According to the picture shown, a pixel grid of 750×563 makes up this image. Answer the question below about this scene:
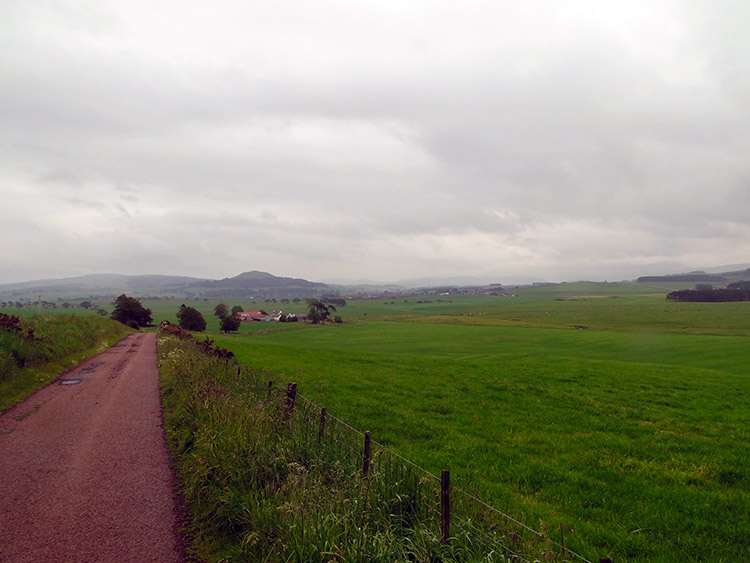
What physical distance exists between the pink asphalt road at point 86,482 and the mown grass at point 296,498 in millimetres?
560

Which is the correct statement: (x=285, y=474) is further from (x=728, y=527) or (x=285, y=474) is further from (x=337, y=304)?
(x=337, y=304)

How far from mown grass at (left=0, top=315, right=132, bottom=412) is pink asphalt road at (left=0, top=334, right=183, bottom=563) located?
1.64 meters

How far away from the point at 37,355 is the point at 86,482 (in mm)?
15037

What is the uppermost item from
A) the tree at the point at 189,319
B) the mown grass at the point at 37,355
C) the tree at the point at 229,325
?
the mown grass at the point at 37,355

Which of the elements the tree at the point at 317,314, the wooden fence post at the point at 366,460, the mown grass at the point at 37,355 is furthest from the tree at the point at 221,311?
the wooden fence post at the point at 366,460

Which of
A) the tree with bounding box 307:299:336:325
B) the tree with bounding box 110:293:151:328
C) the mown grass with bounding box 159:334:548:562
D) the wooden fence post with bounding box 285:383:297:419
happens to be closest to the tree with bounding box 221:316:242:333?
the tree with bounding box 110:293:151:328

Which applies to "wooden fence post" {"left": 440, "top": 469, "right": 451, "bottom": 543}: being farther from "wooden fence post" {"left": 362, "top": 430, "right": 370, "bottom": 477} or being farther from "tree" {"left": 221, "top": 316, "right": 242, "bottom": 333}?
"tree" {"left": 221, "top": 316, "right": 242, "bottom": 333}

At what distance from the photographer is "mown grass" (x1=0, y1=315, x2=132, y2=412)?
1502 cm

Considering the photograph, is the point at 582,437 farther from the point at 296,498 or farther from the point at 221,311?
the point at 221,311

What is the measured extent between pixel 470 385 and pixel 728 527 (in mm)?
13257

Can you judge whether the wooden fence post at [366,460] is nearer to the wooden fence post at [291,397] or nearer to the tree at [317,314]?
the wooden fence post at [291,397]

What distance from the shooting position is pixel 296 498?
5438mm

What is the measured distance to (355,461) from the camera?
7.02 m

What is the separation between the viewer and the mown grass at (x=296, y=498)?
468cm
